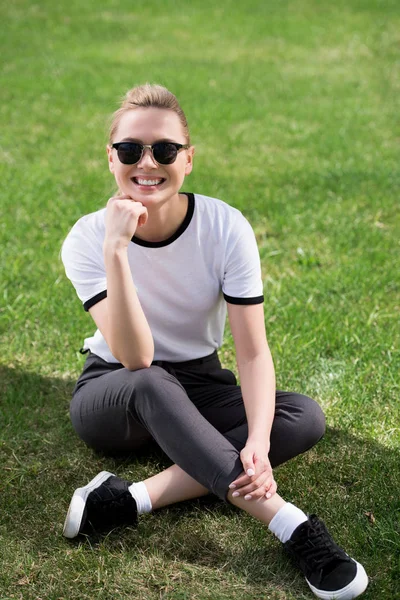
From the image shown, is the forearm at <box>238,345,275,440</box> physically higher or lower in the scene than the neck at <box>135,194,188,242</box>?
lower

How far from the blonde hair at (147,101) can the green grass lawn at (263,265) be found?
0.33 m

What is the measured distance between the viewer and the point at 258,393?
288 centimetres

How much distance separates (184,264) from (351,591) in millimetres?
1260

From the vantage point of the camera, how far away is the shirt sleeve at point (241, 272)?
2986mm

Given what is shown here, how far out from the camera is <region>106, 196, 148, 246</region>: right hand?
2.84m

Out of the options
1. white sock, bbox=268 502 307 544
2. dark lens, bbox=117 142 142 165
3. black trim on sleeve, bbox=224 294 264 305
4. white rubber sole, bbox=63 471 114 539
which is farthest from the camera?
black trim on sleeve, bbox=224 294 264 305

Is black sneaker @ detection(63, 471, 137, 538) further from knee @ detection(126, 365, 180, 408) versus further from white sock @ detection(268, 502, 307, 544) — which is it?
white sock @ detection(268, 502, 307, 544)

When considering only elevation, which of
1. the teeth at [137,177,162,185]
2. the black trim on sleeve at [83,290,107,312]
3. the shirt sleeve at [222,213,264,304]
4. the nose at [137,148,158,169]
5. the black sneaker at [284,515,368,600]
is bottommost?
the black sneaker at [284,515,368,600]

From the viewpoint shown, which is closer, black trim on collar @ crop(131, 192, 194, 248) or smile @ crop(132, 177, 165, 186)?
smile @ crop(132, 177, 165, 186)

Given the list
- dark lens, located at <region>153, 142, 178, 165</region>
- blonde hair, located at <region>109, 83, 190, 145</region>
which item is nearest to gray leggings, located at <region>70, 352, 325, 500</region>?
dark lens, located at <region>153, 142, 178, 165</region>

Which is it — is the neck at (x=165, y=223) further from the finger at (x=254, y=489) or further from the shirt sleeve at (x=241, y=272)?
the finger at (x=254, y=489)

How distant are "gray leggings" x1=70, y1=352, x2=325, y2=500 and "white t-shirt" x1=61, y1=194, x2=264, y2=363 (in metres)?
0.25

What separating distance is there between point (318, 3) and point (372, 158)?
812 centimetres

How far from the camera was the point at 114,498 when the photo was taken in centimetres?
284
